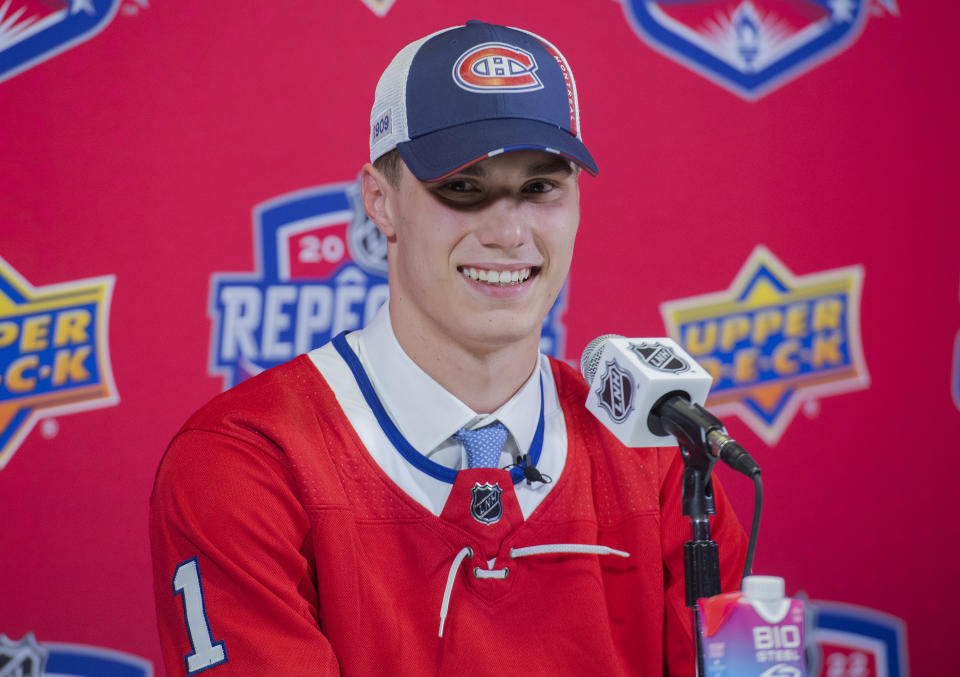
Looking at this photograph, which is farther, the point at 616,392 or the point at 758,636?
the point at 616,392

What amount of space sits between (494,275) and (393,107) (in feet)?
0.92

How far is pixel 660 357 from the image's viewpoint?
1.17 metres

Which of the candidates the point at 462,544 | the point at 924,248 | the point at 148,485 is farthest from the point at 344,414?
the point at 924,248

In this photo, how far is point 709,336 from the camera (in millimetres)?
2404

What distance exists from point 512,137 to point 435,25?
36.0 inches

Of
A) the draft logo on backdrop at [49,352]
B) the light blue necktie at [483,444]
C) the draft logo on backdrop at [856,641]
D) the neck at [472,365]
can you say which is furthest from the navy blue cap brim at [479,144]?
the draft logo on backdrop at [856,641]

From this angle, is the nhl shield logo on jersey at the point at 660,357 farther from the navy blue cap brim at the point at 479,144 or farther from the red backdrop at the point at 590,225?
the red backdrop at the point at 590,225

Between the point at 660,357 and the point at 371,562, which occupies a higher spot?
the point at 660,357

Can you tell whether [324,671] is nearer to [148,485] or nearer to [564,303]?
[148,485]

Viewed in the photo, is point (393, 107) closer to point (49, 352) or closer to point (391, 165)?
point (391, 165)

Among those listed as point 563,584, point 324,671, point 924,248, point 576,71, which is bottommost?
point 324,671

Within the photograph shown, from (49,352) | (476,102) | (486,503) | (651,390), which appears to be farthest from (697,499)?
(49,352)

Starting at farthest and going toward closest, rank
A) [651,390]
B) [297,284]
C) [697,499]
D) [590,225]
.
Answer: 1. [590,225]
2. [297,284]
3. [651,390]
4. [697,499]

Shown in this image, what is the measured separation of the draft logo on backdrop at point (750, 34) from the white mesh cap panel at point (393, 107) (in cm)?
96
